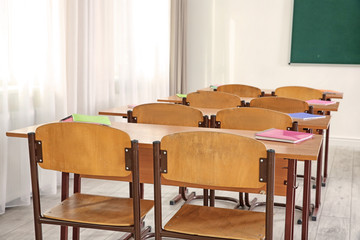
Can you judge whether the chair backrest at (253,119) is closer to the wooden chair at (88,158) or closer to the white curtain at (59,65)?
the wooden chair at (88,158)

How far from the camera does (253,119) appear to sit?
9.03ft

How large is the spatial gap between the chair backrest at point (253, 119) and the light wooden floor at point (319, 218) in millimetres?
845

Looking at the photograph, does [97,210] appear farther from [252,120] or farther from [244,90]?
[244,90]

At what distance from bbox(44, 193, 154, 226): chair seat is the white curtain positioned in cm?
140

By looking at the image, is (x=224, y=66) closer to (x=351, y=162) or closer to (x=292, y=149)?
(x=351, y=162)

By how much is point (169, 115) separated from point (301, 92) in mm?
2306

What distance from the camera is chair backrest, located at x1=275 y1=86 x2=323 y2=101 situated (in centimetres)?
480

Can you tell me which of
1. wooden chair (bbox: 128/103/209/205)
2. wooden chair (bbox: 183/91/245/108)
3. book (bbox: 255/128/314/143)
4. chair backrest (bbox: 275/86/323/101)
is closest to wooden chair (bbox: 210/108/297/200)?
wooden chair (bbox: 128/103/209/205)

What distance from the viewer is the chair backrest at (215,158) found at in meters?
1.83

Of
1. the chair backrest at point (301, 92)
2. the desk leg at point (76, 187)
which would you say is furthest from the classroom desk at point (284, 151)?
the chair backrest at point (301, 92)

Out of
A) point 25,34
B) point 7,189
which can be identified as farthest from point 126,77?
point 7,189

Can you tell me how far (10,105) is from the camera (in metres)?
3.66

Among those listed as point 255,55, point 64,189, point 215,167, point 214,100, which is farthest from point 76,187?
point 255,55

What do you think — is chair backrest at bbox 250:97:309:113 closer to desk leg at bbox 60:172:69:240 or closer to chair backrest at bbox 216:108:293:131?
chair backrest at bbox 216:108:293:131
